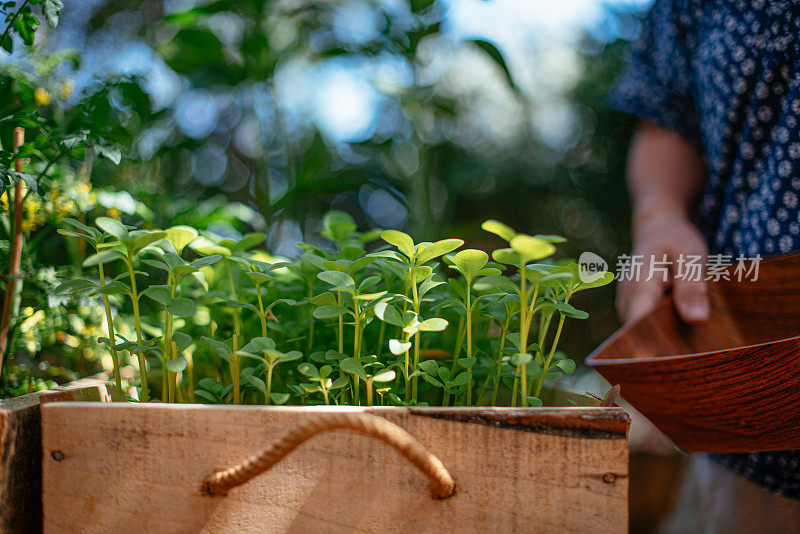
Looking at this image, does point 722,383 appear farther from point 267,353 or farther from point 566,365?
point 267,353

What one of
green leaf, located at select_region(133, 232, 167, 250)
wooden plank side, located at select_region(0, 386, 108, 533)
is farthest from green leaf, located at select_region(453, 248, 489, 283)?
wooden plank side, located at select_region(0, 386, 108, 533)

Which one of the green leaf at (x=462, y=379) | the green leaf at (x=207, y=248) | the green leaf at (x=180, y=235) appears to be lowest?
the green leaf at (x=462, y=379)

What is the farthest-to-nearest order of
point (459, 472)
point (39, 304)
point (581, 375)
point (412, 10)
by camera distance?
point (581, 375) → point (412, 10) → point (39, 304) → point (459, 472)

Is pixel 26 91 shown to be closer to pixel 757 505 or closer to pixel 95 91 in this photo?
pixel 95 91

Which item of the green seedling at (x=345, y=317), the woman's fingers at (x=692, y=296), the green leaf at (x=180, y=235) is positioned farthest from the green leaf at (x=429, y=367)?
the woman's fingers at (x=692, y=296)

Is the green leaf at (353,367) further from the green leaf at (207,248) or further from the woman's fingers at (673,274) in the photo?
the woman's fingers at (673,274)

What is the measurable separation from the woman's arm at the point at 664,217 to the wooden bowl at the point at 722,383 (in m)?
0.06

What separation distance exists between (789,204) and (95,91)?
73 centimetres

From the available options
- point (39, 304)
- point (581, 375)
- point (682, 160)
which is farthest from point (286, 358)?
point (581, 375)

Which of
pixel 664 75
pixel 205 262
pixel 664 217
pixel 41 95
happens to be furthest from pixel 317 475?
pixel 664 75

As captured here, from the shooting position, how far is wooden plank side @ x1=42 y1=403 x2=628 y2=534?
1.04ft

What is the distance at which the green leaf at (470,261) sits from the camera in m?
0.37

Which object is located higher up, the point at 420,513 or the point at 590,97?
the point at 590,97

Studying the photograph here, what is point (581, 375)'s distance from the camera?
Answer: 1274mm
